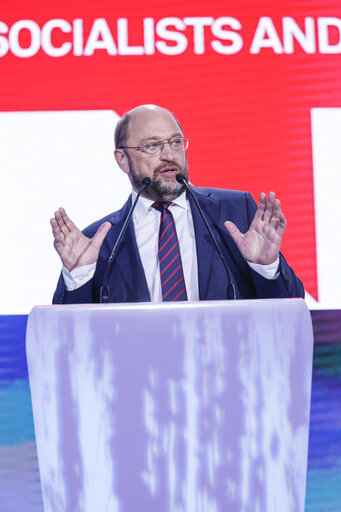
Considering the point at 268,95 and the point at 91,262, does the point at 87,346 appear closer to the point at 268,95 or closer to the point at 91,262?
the point at 91,262

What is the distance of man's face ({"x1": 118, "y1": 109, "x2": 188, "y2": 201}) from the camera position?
167 cm

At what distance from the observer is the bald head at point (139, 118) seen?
1.76 m

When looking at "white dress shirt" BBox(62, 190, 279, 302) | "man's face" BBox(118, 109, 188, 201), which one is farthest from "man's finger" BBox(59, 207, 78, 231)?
"man's face" BBox(118, 109, 188, 201)

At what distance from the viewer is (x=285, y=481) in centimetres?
72

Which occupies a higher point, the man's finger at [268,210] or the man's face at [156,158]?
the man's face at [156,158]

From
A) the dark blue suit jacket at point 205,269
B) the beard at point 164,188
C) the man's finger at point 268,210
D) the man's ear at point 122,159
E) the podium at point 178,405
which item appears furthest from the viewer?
the man's ear at point 122,159

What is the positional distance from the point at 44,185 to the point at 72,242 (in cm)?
95

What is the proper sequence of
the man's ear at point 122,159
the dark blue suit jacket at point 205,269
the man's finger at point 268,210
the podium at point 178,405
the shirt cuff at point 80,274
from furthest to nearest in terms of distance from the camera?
the man's ear at point 122,159 → the dark blue suit jacket at point 205,269 → the shirt cuff at point 80,274 → the man's finger at point 268,210 → the podium at point 178,405

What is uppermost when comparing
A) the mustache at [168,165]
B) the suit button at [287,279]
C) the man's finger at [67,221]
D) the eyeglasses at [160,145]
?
the eyeglasses at [160,145]

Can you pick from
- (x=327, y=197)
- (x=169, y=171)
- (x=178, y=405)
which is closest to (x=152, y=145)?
(x=169, y=171)

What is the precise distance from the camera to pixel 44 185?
2.21 metres

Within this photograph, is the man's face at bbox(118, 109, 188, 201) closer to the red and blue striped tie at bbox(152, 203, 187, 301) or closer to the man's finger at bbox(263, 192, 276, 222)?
the red and blue striped tie at bbox(152, 203, 187, 301)

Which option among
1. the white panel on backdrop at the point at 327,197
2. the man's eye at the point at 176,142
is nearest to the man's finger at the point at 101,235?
the man's eye at the point at 176,142

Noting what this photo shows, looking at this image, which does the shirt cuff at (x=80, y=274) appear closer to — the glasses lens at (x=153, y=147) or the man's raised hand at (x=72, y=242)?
the man's raised hand at (x=72, y=242)
